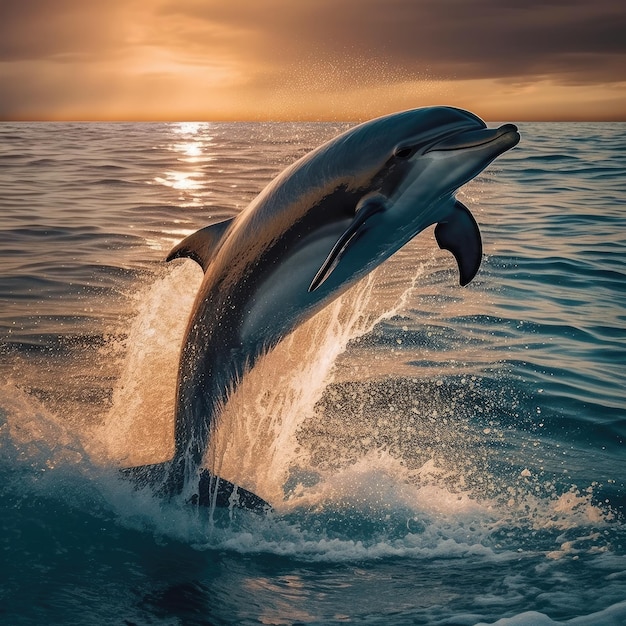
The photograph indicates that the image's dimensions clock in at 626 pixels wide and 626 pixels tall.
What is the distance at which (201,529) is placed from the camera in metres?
6.56

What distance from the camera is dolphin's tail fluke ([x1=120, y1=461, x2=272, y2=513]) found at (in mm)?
6613

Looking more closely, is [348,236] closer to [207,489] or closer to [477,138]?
[477,138]

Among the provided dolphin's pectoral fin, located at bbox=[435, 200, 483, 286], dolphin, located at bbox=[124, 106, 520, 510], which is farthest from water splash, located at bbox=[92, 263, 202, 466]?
dolphin's pectoral fin, located at bbox=[435, 200, 483, 286]

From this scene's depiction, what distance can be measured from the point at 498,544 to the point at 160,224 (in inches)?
584

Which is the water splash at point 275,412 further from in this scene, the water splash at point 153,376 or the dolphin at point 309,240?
the water splash at point 153,376

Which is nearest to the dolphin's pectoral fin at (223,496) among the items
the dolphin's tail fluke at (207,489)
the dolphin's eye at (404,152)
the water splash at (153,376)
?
the dolphin's tail fluke at (207,489)

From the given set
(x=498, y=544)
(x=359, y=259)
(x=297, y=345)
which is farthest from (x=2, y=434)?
(x=498, y=544)

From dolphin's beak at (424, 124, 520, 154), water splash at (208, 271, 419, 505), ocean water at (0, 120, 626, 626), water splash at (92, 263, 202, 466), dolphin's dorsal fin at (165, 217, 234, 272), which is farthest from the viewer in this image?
water splash at (92, 263, 202, 466)

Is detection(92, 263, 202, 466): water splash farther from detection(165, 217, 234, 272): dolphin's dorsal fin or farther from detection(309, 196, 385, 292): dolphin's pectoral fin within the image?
detection(309, 196, 385, 292): dolphin's pectoral fin

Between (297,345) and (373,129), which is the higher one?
(373,129)

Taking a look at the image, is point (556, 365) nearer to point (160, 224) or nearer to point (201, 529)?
point (201, 529)

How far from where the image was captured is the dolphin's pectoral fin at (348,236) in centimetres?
496

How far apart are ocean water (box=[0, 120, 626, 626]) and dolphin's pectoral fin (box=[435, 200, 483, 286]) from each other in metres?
1.76

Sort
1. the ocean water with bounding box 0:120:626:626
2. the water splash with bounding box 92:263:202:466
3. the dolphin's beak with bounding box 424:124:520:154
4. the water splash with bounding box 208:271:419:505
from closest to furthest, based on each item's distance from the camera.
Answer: the dolphin's beak with bounding box 424:124:520:154
the ocean water with bounding box 0:120:626:626
the water splash with bounding box 208:271:419:505
the water splash with bounding box 92:263:202:466
